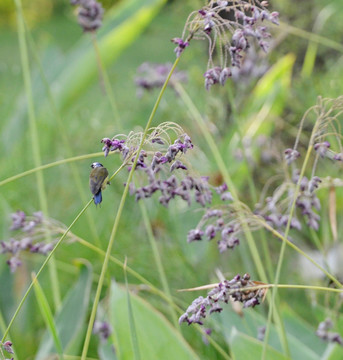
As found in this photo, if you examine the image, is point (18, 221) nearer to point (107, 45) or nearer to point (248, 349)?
point (248, 349)

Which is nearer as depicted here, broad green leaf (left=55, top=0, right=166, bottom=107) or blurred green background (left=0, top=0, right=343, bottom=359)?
Result: blurred green background (left=0, top=0, right=343, bottom=359)

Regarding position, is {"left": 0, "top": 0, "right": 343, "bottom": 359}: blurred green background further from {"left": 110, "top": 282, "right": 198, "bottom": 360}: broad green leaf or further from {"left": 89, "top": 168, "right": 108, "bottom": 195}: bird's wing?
{"left": 89, "top": 168, "right": 108, "bottom": 195}: bird's wing

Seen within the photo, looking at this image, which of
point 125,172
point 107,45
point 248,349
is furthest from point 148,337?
point 125,172

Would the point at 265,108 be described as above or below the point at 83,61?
below

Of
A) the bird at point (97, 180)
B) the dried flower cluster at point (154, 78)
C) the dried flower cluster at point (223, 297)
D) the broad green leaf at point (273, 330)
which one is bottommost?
the broad green leaf at point (273, 330)

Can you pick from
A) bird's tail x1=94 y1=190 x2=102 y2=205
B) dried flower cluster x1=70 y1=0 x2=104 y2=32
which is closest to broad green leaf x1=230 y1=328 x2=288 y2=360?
bird's tail x1=94 y1=190 x2=102 y2=205

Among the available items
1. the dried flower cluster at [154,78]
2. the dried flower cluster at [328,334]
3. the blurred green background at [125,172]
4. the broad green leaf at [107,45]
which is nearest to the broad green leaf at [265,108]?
the blurred green background at [125,172]

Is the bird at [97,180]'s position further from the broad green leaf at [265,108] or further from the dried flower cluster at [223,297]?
the broad green leaf at [265,108]
